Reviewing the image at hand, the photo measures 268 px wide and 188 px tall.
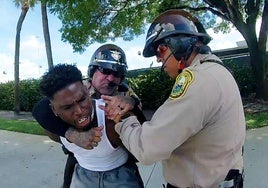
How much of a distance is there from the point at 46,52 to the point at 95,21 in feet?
13.6

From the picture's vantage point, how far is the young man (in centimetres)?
178

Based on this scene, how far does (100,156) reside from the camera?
1955mm

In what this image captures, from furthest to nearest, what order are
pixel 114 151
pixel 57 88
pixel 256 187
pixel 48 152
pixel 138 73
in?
pixel 138 73, pixel 48 152, pixel 256 187, pixel 114 151, pixel 57 88

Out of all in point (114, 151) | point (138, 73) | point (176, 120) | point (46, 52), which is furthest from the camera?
point (46, 52)

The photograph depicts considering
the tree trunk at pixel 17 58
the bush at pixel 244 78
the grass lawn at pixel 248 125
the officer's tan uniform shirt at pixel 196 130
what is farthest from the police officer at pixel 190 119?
the tree trunk at pixel 17 58

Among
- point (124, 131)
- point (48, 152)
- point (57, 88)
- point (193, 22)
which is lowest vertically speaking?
point (48, 152)

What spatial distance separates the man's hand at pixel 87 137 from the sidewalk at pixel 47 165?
2.73m

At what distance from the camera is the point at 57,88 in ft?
5.82

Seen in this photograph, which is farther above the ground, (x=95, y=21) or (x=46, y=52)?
(x=95, y=21)

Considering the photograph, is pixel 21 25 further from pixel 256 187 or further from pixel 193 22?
pixel 193 22

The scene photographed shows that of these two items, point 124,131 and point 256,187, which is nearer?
point 124,131

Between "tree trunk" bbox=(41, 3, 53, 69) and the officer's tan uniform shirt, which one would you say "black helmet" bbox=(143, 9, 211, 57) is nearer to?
the officer's tan uniform shirt

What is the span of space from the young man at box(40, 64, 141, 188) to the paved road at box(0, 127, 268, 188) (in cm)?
266

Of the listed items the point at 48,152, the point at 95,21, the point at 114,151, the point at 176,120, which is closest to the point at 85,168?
the point at 114,151
